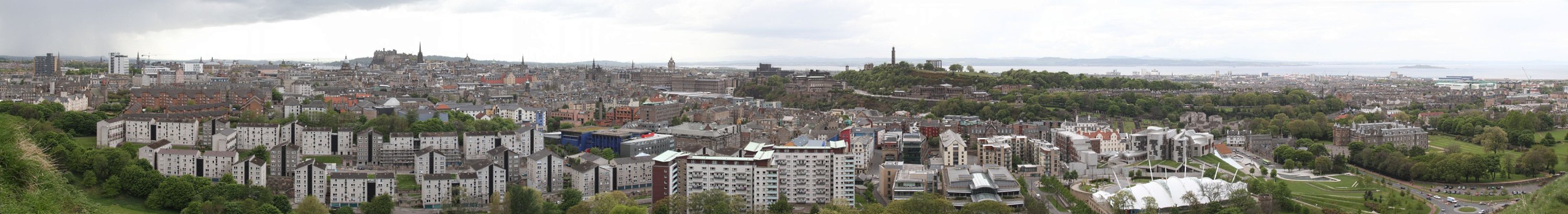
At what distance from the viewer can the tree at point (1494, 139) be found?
2397 cm

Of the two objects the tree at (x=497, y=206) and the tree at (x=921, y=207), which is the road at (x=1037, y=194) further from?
the tree at (x=497, y=206)

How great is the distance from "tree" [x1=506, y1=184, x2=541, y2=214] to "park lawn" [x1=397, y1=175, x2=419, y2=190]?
2665mm

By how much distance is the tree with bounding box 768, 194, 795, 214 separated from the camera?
16.5 metres

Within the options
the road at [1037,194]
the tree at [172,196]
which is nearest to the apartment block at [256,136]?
the tree at [172,196]

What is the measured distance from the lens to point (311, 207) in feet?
54.0

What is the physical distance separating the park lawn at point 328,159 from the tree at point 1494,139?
61.2ft

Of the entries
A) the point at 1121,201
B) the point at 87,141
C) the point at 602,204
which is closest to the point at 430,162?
the point at 602,204

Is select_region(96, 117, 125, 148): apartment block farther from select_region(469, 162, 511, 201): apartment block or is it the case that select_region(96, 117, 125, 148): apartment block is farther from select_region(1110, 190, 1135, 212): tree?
select_region(1110, 190, 1135, 212): tree

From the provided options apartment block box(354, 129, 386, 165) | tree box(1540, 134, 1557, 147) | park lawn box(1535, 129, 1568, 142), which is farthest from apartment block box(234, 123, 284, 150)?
park lawn box(1535, 129, 1568, 142)

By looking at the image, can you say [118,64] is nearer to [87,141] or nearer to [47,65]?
[47,65]

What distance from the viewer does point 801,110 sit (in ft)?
114

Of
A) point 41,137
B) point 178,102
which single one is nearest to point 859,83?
point 178,102

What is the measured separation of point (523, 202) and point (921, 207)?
4569 mm

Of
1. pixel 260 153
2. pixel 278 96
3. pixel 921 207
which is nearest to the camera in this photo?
pixel 921 207
